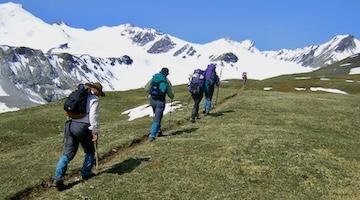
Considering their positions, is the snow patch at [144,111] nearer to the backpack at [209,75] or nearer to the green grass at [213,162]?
the green grass at [213,162]

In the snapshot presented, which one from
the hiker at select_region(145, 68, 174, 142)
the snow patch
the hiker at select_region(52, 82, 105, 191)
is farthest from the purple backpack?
the hiker at select_region(52, 82, 105, 191)

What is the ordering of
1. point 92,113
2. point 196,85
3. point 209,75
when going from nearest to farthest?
point 92,113, point 196,85, point 209,75

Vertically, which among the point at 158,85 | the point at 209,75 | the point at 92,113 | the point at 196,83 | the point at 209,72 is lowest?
the point at 92,113

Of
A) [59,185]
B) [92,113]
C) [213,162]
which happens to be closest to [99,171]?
[59,185]

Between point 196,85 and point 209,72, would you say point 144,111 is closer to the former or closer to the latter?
point 209,72

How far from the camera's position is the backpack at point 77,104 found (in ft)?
56.7

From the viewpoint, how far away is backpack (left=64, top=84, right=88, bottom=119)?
56.7ft

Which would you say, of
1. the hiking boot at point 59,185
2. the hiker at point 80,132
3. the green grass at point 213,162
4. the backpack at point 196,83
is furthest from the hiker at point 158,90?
the hiking boot at point 59,185

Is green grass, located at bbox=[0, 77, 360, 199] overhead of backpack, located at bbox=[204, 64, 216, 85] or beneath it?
beneath

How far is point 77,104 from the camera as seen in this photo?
17312 mm

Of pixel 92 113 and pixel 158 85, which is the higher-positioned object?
pixel 158 85

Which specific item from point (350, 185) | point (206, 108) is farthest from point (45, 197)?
point (206, 108)

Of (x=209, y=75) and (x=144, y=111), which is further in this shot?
(x=144, y=111)

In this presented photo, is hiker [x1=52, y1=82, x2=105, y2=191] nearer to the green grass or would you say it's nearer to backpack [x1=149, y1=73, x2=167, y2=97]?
the green grass
